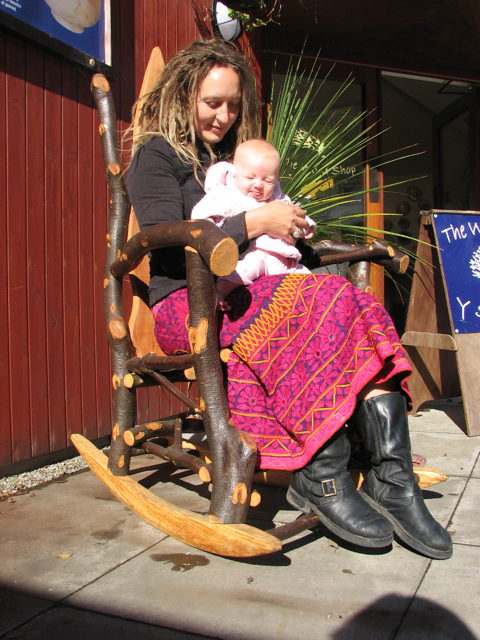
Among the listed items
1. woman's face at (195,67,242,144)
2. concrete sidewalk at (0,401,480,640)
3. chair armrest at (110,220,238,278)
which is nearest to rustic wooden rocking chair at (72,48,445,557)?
chair armrest at (110,220,238,278)

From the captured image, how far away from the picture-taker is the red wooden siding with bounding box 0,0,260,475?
2.29 meters

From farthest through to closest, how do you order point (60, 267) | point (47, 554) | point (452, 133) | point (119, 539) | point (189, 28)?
point (452, 133) < point (189, 28) < point (60, 267) < point (119, 539) < point (47, 554)

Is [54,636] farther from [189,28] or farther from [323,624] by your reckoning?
[189,28]

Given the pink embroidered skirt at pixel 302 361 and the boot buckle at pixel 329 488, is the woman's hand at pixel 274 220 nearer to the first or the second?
the pink embroidered skirt at pixel 302 361

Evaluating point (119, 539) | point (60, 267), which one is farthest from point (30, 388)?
point (119, 539)

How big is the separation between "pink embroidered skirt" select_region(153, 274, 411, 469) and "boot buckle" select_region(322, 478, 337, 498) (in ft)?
0.25

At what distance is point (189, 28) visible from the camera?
336cm

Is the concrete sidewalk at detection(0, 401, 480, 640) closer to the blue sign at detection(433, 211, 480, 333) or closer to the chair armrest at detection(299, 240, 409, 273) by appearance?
the chair armrest at detection(299, 240, 409, 273)

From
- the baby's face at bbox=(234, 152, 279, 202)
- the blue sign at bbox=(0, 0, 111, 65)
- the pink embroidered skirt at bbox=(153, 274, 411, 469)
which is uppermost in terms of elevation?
the blue sign at bbox=(0, 0, 111, 65)

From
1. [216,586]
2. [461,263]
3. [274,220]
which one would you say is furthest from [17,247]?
[461,263]

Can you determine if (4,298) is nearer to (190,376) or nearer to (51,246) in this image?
(51,246)

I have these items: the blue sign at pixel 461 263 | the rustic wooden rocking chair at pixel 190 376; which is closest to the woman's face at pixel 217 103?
the rustic wooden rocking chair at pixel 190 376

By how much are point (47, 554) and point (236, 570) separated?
50 cm

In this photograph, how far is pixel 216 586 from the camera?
136 centimetres
